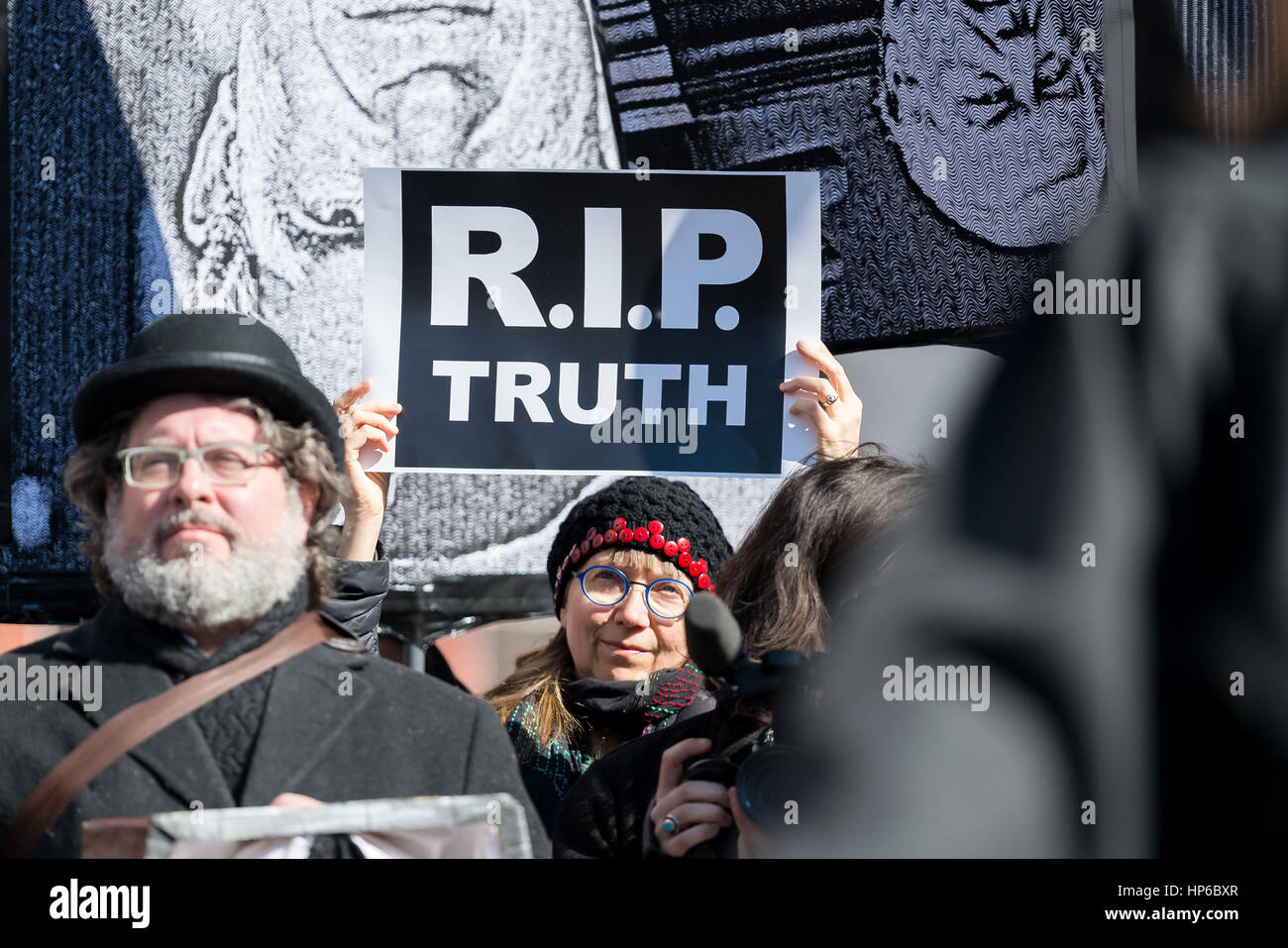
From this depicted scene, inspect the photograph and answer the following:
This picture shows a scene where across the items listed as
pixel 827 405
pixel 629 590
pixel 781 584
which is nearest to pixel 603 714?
pixel 629 590

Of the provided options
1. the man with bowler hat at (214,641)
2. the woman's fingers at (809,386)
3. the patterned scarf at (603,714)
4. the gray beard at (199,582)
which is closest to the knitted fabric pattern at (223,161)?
the patterned scarf at (603,714)

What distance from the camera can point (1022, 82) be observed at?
3.56 m

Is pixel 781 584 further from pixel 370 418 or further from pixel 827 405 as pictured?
pixel 370 418

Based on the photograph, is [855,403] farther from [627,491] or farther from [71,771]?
[71,771]

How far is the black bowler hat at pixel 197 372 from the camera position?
186 centimetres

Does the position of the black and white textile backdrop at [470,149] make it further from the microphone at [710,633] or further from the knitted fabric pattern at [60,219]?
→ the microphone at [710,633]

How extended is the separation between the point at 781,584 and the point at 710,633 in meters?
0.68

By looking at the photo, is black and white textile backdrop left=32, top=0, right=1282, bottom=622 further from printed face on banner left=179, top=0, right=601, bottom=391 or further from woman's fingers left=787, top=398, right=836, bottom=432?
woman's fingers left=787, top=398, right=836, bottom=432

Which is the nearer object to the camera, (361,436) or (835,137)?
(361,436)

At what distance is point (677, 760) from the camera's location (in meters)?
1.94

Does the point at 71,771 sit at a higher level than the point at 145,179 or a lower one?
lower

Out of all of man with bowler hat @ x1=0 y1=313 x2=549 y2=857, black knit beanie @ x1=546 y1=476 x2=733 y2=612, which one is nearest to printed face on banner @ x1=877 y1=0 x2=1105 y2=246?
black knit beanie @ x1=546 y1=476 x2=733 y2=612
